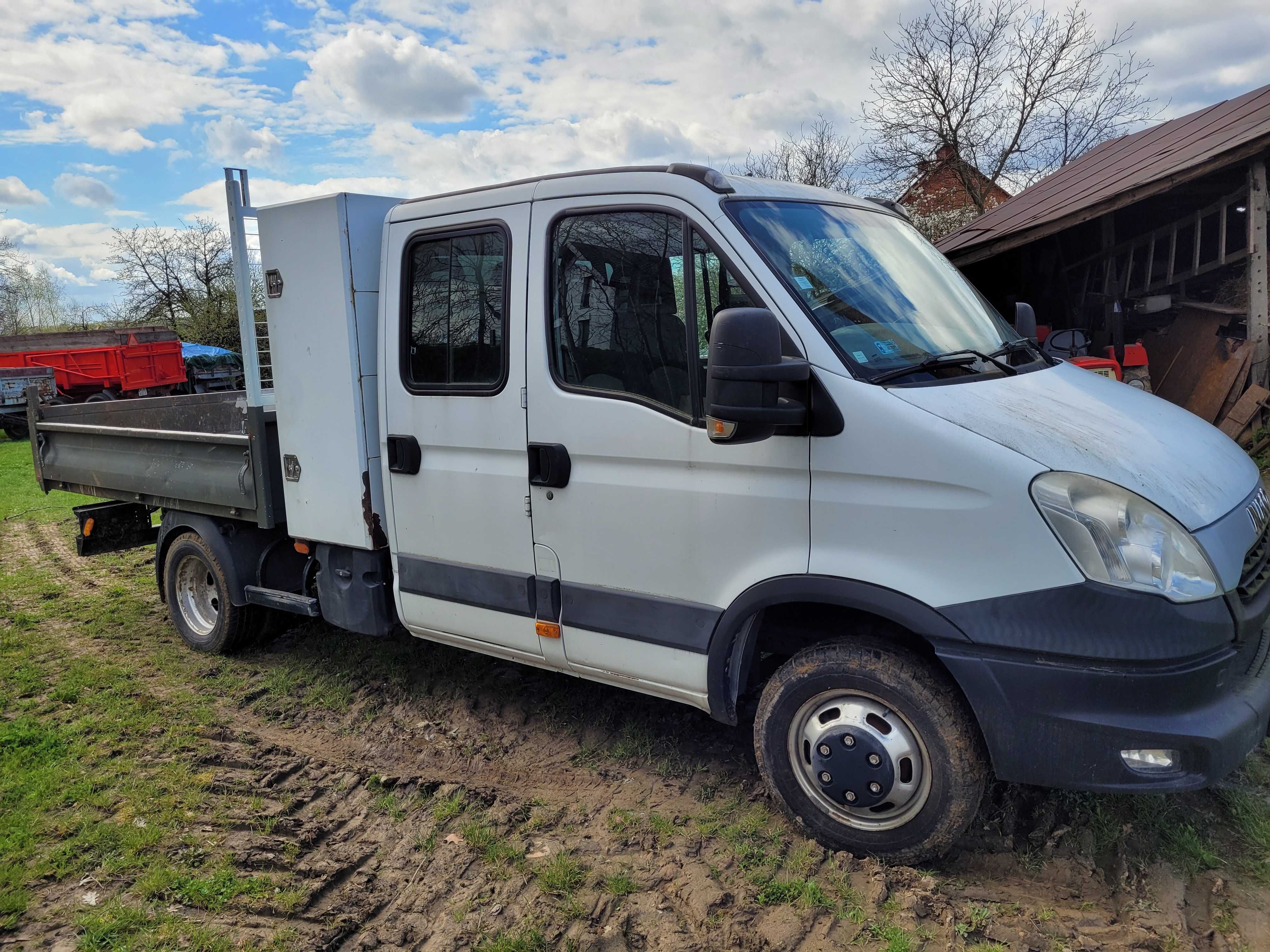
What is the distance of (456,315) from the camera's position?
157 inches

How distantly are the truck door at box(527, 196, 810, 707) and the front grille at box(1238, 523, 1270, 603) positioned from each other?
4.46ft

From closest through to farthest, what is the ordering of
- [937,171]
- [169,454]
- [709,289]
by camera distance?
[709,289]
[169,454]
[937,171]

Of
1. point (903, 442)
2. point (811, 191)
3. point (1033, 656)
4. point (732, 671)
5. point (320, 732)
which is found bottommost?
point (320, 732)

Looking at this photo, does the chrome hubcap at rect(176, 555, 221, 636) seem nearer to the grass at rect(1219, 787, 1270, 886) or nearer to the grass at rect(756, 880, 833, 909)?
the grass at rect(756, 880, 833, 909)

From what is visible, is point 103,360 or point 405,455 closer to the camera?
point 405,455

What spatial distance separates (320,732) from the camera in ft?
15.4

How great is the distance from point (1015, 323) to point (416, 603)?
3290mm

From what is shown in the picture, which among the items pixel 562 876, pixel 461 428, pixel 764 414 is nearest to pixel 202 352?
pixel 461 428

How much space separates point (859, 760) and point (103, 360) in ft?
75.0

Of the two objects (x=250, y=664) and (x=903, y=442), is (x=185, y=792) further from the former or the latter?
(x=903, y=442)

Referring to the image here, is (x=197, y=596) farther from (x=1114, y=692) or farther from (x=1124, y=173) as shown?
(x=1124, y=173)

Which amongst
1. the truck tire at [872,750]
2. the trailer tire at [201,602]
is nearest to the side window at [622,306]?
the truck tire at [872,750]

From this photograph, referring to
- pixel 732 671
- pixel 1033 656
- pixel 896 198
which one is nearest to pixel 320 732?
pixel 732 671

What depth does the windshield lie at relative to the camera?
3146 millimetres
